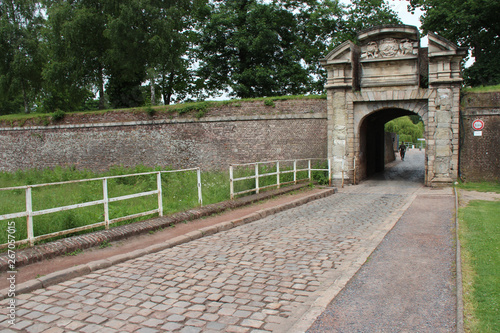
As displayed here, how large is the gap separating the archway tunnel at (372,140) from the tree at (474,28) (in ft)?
25.0

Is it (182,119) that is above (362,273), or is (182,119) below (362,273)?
above

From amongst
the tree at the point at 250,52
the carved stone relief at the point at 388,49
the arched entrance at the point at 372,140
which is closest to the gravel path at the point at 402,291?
the carved stone relief at the point at 388,49

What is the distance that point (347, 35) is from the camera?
2838 centimetres

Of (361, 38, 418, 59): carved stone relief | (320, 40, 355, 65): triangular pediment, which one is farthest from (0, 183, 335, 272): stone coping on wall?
(361, 38, 418, 59): carved stone relief

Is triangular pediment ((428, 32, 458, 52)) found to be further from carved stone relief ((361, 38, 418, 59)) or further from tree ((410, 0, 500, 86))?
tree ((410, 0, 500, 86))

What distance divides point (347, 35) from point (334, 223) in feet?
76.4

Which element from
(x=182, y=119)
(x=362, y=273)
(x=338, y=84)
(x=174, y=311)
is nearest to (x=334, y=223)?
(x=362, y=273)

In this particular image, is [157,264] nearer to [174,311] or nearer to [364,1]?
[174,311]

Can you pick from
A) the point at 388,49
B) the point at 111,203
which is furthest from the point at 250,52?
the point at 111,203

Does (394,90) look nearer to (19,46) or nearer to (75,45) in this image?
(75,45)

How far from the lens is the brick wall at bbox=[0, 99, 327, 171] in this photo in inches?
719

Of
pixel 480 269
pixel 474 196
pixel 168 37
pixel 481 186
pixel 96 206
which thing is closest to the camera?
pixel 480 269

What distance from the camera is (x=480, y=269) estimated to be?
488 centimetres

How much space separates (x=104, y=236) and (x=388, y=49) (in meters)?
13.1
